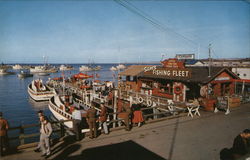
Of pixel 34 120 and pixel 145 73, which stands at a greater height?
pixel 145 73

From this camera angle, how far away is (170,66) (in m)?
23.4

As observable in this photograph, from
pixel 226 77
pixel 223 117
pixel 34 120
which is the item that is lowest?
pixel 34 120

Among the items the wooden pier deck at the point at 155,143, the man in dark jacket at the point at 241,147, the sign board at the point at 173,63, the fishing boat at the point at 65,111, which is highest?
the sign board at the point at 173,63

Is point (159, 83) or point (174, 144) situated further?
point (159, 83)

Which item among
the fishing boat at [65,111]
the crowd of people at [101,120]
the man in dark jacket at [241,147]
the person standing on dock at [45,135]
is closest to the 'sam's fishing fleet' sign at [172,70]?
the fishing boat at [65,111]

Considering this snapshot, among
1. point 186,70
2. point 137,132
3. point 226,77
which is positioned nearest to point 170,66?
point 186,70

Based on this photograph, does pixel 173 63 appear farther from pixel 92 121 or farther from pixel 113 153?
pixel 113 153

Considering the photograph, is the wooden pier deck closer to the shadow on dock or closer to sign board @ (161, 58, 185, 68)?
the shadow on dock

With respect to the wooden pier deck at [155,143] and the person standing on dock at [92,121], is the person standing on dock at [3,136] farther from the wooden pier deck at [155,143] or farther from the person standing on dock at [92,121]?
the person standing on dock at [92,121]

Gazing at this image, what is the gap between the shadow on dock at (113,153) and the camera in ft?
26.5

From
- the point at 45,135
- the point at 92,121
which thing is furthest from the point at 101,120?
the point at 45,135

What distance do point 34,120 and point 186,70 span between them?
21.3 metres

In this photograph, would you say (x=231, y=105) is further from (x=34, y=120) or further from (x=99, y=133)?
(x=34, y=120)

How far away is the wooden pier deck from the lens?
8242mm
